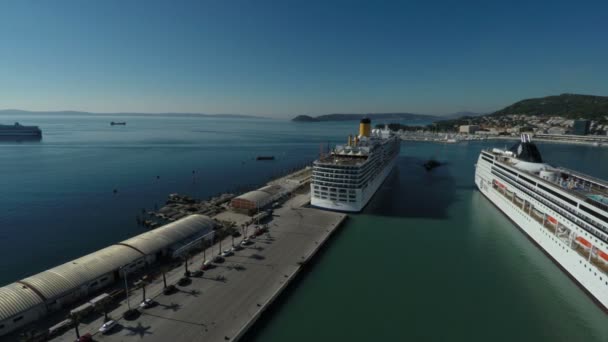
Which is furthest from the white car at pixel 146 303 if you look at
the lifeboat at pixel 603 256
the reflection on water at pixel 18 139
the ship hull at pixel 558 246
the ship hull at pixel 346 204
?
the reflection on water at pixel 18 139

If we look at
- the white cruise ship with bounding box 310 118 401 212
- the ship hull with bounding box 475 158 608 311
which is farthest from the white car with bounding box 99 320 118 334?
the ship hull with bounding box 475 158 608 311

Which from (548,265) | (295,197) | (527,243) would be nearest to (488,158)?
(527,243)

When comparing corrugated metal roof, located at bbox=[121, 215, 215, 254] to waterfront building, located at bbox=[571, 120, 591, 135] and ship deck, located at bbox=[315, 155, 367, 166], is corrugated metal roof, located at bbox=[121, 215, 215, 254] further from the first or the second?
waterfront building, located at bbox=[571, 120, 591, 135]

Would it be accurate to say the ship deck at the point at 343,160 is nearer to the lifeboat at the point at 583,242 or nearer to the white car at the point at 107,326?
the lifeboat at the point at 583,242

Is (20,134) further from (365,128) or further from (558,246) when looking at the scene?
(558,246)

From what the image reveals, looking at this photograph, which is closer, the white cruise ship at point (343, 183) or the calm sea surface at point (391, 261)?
the calm sea surface at point (391, 261)

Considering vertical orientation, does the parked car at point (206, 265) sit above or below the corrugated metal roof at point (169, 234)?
below
